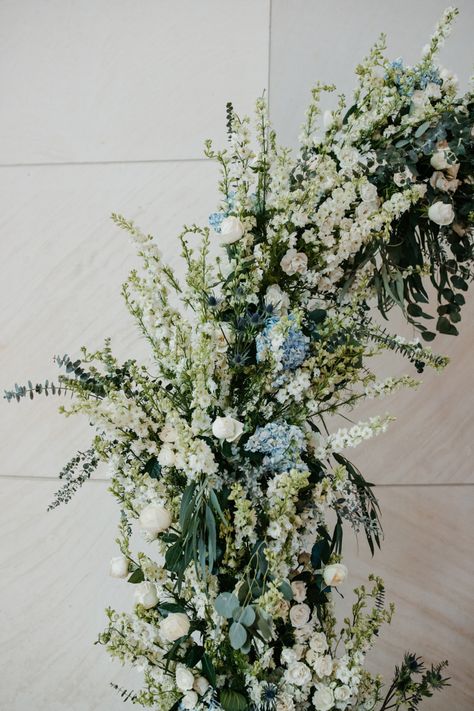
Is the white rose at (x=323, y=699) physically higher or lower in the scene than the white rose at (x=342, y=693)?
lower

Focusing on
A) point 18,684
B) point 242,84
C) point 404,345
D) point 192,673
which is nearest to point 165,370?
point 404,345

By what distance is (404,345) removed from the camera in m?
1.27

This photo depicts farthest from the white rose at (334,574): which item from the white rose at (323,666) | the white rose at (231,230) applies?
the white rose at (231,230)

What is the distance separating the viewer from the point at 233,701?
3.90 feet

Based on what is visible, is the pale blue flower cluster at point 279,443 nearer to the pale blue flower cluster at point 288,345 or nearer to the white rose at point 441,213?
the pale blue flower cluster at point 288,345

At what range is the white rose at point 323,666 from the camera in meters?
1.21

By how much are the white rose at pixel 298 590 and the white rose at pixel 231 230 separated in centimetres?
64

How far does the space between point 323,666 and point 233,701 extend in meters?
0.17

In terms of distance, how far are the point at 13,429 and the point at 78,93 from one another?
38.6 inches

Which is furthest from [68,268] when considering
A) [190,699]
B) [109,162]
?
[190,699]

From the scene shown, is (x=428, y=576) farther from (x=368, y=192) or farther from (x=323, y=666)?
(x=368, y=192)

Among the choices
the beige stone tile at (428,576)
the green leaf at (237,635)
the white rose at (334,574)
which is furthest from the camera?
the beige stone tile at (428,576)

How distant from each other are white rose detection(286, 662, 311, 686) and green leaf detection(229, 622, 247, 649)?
0.15 meters

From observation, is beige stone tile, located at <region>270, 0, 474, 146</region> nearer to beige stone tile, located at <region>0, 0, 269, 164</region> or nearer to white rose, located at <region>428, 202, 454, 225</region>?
beige stone tile, located at <region>0, 0, 269, 164</region>
